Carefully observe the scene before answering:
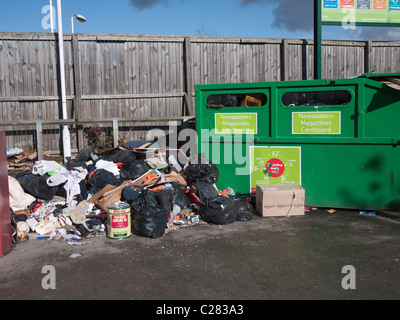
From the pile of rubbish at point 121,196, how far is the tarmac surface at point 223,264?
0.21 metres

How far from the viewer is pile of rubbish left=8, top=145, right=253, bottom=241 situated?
499cm

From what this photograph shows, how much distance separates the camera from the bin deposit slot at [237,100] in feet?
20.6

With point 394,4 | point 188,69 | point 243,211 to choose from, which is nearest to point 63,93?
point 188,69

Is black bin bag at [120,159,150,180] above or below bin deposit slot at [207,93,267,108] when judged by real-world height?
below

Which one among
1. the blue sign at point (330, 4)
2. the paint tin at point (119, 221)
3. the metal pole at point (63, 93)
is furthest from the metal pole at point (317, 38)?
the metal pole at point (63, 93)

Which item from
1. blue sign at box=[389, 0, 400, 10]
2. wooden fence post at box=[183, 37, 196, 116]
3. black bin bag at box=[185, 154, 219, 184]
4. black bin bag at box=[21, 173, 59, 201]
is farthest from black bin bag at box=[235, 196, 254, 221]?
blue sign at box=[389, 0, 400, 10]

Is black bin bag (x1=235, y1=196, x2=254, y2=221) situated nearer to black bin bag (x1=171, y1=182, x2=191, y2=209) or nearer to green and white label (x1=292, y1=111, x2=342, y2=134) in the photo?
black bin bag (x1=171, y1=182, x2=191, y2=209)

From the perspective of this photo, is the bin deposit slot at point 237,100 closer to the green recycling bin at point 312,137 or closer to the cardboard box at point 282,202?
the green recycling bin at point 312,137

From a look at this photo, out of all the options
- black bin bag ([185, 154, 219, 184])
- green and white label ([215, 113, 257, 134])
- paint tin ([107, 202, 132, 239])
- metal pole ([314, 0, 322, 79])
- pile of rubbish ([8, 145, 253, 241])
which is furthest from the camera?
metal pole ([314, 0, 322, 79])

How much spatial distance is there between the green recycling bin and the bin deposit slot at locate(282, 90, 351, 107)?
1 centimetres

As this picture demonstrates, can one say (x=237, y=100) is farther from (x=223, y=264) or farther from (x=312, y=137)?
(x=223, y=264)

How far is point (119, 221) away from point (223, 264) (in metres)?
1.47

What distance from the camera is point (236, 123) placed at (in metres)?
6.29

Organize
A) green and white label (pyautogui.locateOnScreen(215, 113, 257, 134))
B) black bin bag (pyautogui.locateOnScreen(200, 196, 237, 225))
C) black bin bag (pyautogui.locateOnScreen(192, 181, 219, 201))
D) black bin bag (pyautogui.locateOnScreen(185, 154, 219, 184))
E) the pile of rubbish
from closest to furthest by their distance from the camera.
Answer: the pile of rubbish < black bin bag (pyautogui.locateOnScreen(200, 196, 237, 225)) < black bin bag (pyautogui.locateOnScreen(192, 181, 219, 201)) < black bin bag (pyautogui.locateOnScreen(185, 154, 219, 184)) < green and white label (pyautogui.locateOnScreen(215, 113, 257, 134))
